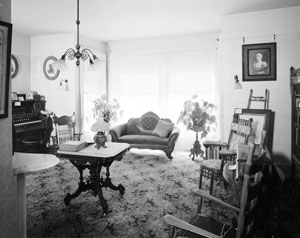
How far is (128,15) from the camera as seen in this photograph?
15.7 ft

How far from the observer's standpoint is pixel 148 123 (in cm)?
639

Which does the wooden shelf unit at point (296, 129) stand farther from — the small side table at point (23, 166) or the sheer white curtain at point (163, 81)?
the small side table at point (23, 166)

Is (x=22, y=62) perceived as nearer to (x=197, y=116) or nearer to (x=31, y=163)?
(x=197, y=116)

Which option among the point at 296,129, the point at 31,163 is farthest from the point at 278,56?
the point at 31,163

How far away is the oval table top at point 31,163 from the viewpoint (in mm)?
1926

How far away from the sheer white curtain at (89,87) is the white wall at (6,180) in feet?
14.9

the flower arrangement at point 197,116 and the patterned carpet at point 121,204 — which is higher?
the flower arrangement at point 197,116

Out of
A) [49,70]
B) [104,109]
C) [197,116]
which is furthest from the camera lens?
[49,70]

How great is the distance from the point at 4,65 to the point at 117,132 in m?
4.17

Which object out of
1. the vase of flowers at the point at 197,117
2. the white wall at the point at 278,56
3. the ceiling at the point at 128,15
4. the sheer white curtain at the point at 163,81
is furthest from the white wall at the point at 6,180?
the sheer white curtain at the point at 163,81

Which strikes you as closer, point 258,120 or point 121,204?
point 121,204

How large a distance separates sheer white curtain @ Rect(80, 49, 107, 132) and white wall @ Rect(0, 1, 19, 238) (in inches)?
179

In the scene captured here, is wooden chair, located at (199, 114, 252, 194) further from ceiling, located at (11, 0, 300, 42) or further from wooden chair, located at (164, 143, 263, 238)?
ceiling, located at (11, 0, 300, 42)

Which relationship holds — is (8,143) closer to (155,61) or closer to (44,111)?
(44,111)
